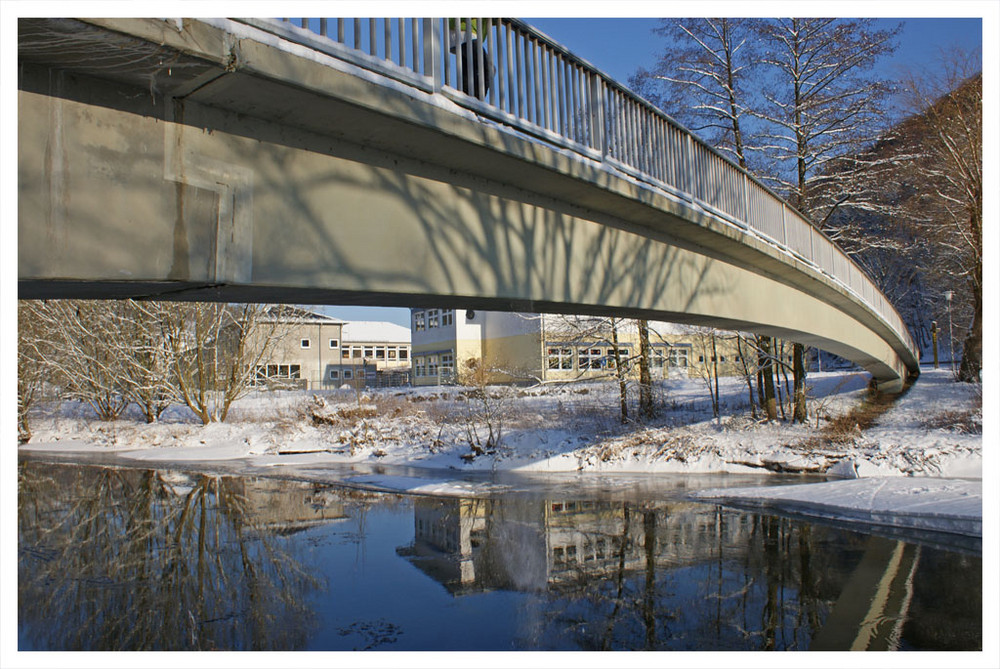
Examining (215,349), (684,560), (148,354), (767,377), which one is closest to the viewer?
(684,560)

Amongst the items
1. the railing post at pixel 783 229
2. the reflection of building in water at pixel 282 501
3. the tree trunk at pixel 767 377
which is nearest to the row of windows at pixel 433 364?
the tree trunk at pixel 767 377

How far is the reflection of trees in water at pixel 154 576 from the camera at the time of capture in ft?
19.7

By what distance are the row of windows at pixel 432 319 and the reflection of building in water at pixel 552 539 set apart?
119 feet

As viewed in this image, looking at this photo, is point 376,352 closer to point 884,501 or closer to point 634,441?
point 634,441

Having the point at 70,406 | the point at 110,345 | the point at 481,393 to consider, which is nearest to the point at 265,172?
the point at 481,393

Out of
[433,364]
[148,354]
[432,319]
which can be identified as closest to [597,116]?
[148,354]

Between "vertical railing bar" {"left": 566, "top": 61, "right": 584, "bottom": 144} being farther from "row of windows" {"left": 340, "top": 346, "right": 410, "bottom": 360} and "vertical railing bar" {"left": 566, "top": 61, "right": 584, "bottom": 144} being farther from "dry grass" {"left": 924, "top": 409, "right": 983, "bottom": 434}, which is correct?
"row of windows" {"left": 340, "top": 346, "right": 410, "bottom": 360}

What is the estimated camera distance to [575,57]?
6.75m

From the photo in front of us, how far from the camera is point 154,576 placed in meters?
7.98

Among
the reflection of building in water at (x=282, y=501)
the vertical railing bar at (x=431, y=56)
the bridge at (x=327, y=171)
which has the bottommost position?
the reflection of building in water at (x=282, y=501)

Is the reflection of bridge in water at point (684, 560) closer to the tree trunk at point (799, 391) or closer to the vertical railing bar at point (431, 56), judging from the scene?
the vertical railing bar at point (431, 56)

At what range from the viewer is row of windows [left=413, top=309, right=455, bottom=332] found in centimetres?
4944

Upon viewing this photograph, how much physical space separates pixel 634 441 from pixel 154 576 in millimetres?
13110

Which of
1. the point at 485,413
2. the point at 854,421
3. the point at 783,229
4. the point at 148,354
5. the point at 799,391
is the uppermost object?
the point at 783,229
